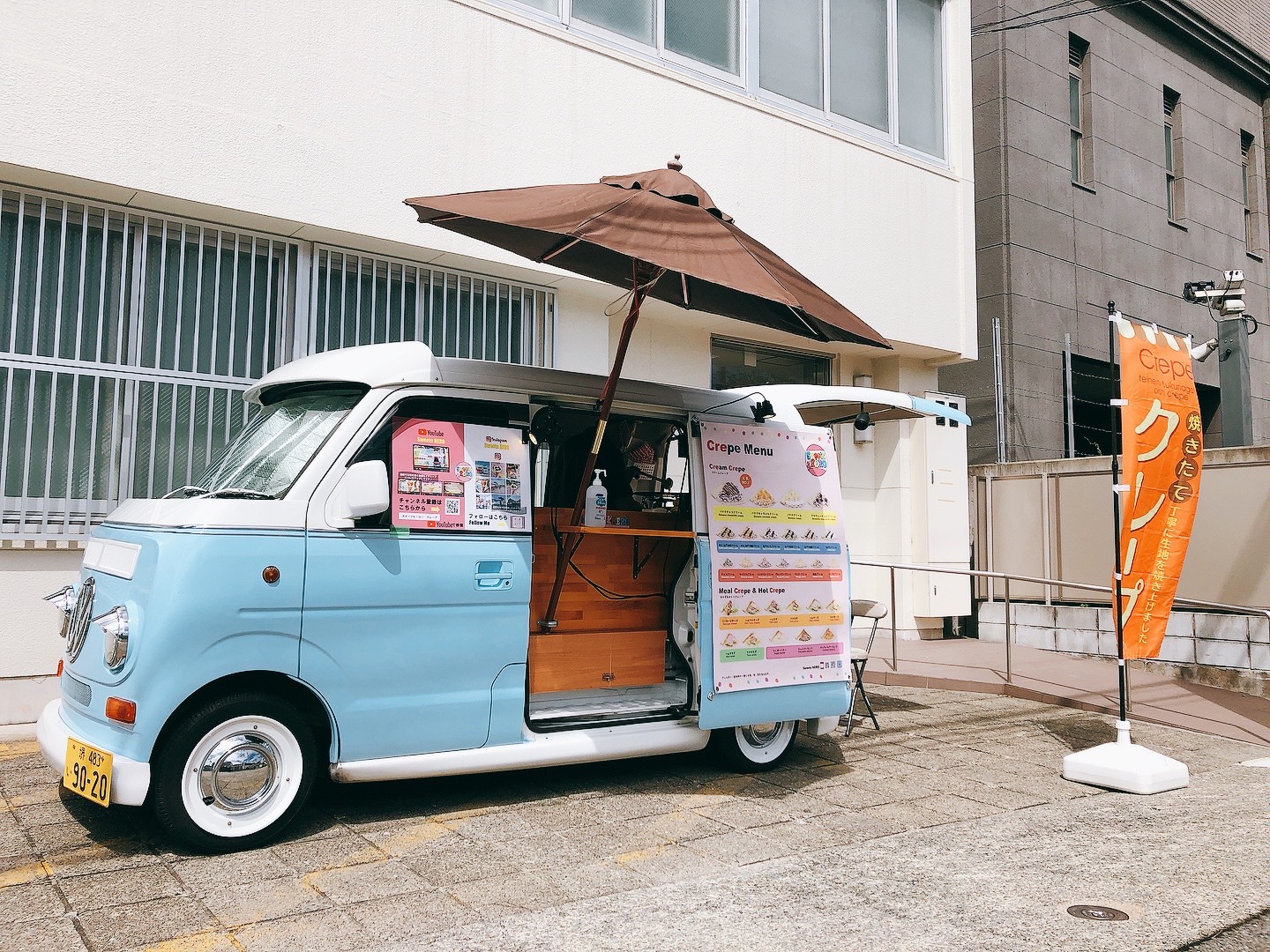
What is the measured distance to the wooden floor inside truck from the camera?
5727 mm

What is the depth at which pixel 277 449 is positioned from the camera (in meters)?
5.22

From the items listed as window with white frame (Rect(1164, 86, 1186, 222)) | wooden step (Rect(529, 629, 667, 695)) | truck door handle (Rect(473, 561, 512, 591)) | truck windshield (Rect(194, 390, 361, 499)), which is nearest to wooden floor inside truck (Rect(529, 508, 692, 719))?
wooden step (Rect(529, 629, 667, 695))

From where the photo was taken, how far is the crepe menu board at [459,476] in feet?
16.7

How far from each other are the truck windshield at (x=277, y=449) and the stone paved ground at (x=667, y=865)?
158 centimetres

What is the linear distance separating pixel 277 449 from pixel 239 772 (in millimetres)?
1560

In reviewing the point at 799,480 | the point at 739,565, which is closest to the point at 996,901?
the point at 739,565

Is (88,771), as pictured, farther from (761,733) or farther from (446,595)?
(761,733)

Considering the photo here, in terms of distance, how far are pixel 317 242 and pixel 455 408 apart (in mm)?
3527

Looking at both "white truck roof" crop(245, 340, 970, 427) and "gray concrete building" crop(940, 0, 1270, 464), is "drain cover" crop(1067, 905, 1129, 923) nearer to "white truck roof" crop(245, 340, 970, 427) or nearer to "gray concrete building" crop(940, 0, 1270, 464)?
"white truck roof" crop(245, 340, 970, 427)

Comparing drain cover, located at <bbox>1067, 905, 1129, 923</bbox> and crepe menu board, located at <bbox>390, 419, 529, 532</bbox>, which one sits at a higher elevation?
crepe menu board, located at <bbox>390, 419, 529, 532</bbox>

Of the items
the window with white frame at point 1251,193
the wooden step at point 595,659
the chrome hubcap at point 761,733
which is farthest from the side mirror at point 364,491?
the window with white frame at point 1251,193

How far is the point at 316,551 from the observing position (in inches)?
189

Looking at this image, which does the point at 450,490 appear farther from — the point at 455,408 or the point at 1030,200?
the point at 1030,200

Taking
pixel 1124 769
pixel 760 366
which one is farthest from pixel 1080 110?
pixel 1124 769
